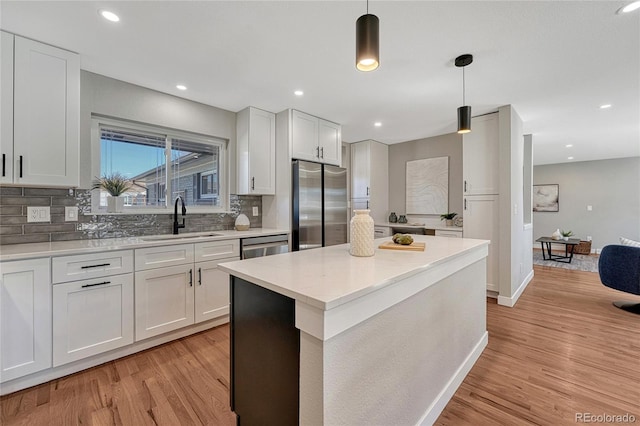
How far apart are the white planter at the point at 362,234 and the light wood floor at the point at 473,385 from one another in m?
1.09

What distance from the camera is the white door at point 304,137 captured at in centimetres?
352

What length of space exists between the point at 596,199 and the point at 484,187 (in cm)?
615

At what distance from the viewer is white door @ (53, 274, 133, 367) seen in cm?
194

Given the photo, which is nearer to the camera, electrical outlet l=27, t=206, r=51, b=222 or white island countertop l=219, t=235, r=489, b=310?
white island countertop l=219, t=235, r=489, b=310

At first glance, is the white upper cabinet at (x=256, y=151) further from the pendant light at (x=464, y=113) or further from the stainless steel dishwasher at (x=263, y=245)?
the pendant light at (x=464, y=113)

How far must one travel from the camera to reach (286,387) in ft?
3.66

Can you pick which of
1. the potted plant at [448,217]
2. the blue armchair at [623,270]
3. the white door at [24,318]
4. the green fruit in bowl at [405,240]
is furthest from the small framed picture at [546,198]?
the white door at [24,318]

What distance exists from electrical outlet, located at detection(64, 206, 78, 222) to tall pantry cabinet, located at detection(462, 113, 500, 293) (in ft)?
14.5

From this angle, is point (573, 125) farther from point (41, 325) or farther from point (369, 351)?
point (41, 325)

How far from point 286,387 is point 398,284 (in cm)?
64

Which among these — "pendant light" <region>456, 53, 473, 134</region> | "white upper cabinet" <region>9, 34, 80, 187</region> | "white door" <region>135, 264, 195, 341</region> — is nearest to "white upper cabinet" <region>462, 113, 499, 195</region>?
"pendant light" <region>456, 53, 473, 134</region>

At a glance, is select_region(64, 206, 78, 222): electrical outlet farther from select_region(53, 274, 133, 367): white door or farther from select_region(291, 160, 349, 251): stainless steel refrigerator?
select_region(291, 160, 349, 251): stainless steel refrigerator

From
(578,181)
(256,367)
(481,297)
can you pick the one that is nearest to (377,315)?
(256,367)

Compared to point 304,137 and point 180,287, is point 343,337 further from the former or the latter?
point 304,137
